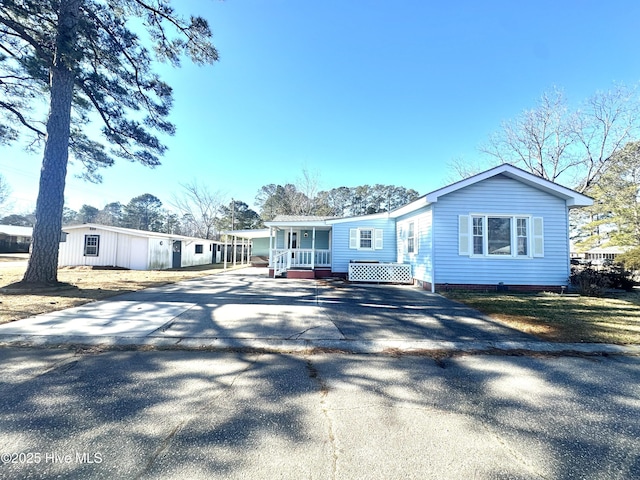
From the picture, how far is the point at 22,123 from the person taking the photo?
11000mm

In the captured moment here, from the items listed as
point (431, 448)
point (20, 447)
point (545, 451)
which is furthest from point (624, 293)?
point (20, 447)

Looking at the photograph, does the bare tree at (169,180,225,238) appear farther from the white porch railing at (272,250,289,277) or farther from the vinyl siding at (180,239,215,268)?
the white porch railing at (272,250,289,277)

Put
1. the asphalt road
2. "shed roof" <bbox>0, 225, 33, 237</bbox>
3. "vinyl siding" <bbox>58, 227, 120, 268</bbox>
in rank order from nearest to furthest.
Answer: the asphalt road, "vinyl siding" <bbox>58, 227, 120, 268</bbox>, "shed roof" <bbox>0, 225, 33, 237</bbox>

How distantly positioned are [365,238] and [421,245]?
3331 mm

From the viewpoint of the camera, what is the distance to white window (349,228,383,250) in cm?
1296

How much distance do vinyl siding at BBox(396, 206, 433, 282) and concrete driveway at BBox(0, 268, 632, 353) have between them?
2538mm

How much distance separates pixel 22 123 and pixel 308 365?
15.7 meters

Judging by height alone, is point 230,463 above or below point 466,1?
below

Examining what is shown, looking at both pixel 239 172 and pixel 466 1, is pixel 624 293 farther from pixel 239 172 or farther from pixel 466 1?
pixel 239 172

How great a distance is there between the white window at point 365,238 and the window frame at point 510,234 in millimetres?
4431

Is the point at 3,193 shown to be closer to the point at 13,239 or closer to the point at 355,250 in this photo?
the point at 13,239

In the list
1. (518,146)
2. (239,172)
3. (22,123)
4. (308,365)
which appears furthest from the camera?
(239,172)

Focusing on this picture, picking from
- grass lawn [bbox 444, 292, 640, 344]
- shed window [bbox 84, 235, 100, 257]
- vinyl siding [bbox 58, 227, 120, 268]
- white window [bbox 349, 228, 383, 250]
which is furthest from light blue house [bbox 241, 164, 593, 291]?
shed window [bbox 84, 235, 100, 257]

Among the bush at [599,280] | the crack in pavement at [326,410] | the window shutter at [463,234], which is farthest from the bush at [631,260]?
the crack in pavement at [326,410]
